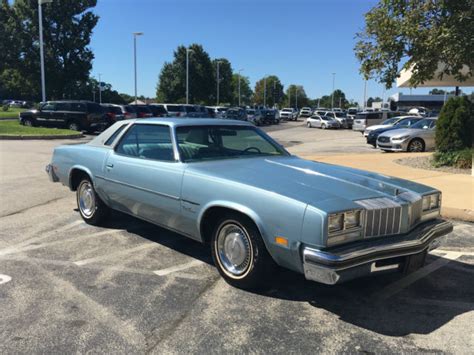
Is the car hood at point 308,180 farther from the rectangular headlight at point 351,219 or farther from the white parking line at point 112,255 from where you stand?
the white parking line at point 112,255

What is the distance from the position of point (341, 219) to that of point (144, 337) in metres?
1.68

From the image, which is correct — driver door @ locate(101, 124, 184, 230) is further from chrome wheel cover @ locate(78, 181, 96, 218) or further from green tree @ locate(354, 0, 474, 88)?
green tree @ locate(354, 0, 474, 88)

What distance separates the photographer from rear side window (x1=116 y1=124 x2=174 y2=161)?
497 cm

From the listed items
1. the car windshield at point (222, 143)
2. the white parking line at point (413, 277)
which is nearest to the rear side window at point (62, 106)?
the car windshield at point (222, 143)

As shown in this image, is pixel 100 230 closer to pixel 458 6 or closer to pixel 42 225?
pixel 42 225

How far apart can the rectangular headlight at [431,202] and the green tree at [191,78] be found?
6051 cm

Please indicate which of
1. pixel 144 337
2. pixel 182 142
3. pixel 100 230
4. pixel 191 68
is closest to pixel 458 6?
pixel 182 142

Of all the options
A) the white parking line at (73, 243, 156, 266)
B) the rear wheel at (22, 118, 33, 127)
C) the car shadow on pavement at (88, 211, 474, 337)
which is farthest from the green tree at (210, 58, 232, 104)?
the car shadow on pavement at (88, 211, 474, 337)

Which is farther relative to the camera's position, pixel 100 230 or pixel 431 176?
pixel 431 176

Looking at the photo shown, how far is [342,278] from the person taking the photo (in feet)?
11.1

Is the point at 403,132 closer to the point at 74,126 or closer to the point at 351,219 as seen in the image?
the point at 351,219

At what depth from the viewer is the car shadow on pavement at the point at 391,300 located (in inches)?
142

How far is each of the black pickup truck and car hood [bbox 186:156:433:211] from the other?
21.6 m

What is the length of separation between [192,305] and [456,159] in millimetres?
9865
